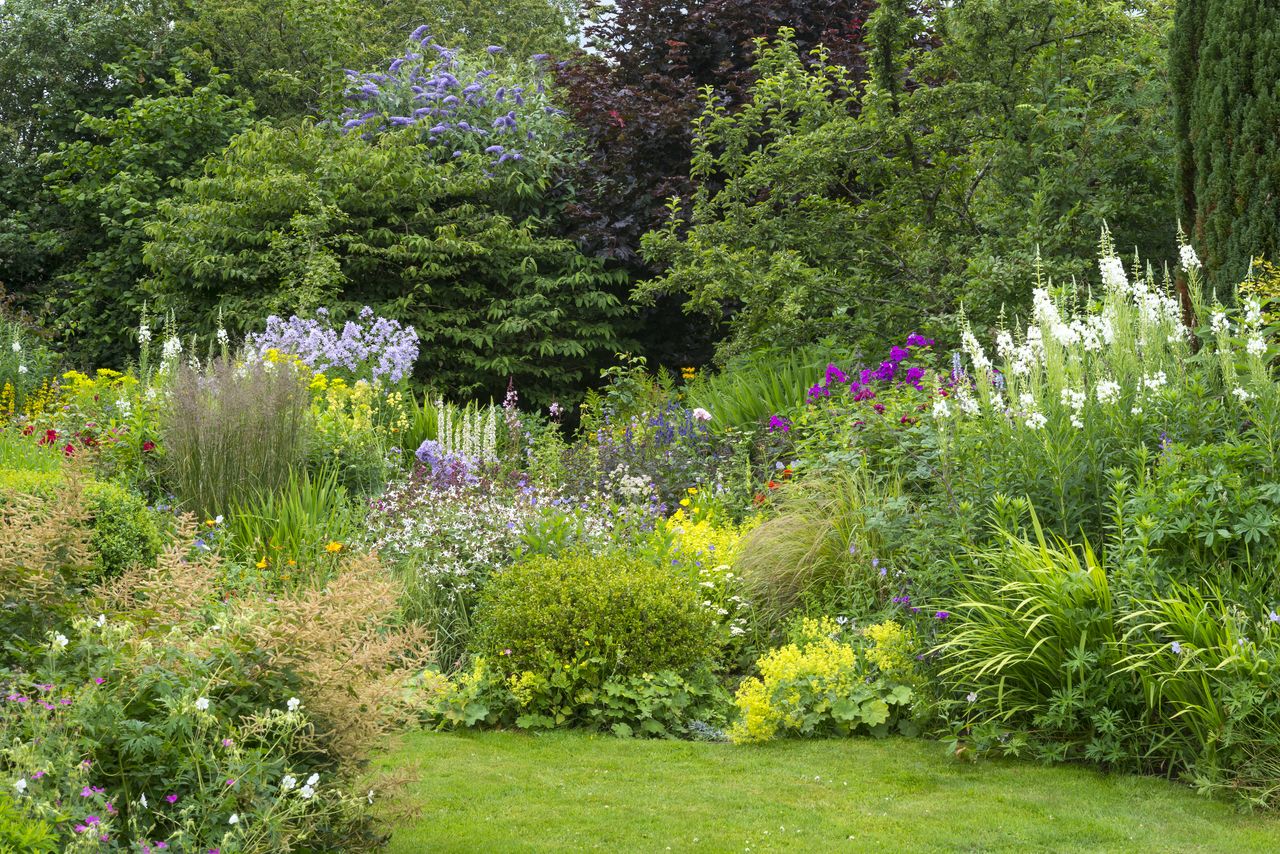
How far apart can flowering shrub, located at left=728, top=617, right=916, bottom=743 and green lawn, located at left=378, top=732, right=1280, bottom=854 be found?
0.41 feet

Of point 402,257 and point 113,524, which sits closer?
point 113,524

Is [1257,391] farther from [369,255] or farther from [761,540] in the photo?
[369,255]

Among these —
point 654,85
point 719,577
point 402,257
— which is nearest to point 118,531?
point 719,577

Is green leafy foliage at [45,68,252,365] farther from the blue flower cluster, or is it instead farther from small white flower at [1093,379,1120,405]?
small white flower at [1093,379,1120,405]

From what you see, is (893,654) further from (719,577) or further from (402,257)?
(402,257)

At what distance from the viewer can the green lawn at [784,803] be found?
383 centimetres

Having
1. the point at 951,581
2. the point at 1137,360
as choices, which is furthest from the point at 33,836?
the point at 1137,360

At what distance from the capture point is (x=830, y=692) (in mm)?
5137

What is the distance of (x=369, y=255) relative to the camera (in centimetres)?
1280

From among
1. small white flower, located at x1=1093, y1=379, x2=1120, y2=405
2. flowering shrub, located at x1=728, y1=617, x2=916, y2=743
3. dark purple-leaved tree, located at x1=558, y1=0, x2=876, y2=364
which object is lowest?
flowering shrub, located at x1=728, y1=617, x2=916, y2=743

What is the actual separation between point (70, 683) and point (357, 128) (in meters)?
11.2

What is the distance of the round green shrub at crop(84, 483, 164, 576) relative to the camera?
534cm

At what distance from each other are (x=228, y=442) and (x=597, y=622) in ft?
9.28

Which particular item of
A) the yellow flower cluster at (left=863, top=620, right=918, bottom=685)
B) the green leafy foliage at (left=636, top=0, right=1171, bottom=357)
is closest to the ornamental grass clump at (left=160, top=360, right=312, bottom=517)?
the yellow flower cluster at (left=863, top=620, right=918, bottom=685)
